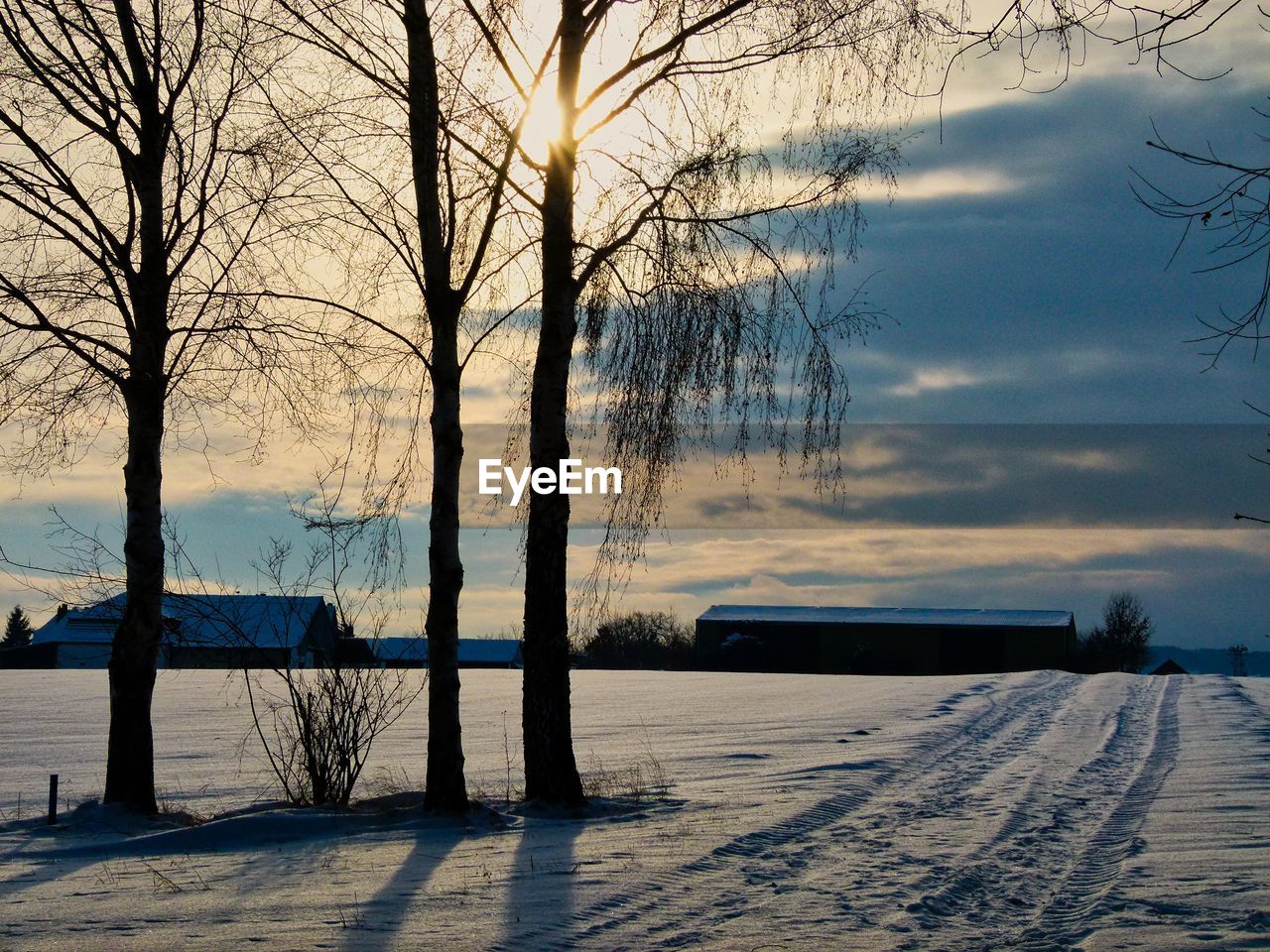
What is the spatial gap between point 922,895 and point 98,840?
6.00 meters

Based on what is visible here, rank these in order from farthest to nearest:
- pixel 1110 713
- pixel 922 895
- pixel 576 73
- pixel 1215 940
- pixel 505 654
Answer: pixel 505 654 → pixel 1110 713 → pixel 576 73 → pixel 922 895 → pixel 1215 940

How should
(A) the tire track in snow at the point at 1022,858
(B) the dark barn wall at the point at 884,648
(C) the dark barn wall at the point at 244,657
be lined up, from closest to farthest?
1. (A) the tire track in snow at the point at 1022,858
2. (C) the dark barn wall at the point at 244,657
3. (B) the dark barn wall at the point at 884,648

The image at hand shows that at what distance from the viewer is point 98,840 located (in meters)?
8.87

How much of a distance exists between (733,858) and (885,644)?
228 feet

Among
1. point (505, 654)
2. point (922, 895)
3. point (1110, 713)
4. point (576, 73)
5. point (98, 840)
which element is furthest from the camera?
point (505, 654)

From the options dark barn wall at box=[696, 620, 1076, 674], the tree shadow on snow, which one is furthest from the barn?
the tree shadow on snow

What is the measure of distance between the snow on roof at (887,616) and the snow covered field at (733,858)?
60.4 meters

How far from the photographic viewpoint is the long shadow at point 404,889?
5766 mm

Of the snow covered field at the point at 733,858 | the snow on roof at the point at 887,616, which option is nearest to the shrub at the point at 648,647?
the snow on roof at the point at 887,616

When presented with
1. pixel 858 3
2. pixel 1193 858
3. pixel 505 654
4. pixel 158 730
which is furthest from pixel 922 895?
pixel 505 654

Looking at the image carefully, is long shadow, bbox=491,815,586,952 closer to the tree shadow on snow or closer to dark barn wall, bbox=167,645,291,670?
the tree shadow on snow

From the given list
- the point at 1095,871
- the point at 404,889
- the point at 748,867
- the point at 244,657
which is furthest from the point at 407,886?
the point at 244,657

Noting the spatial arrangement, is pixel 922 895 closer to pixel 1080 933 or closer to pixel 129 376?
pixel 1080 933

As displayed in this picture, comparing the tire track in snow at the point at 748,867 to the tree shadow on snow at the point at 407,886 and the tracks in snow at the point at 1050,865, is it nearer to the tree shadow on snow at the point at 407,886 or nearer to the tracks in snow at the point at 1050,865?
the tree shadow on snow at the point at 407,886
